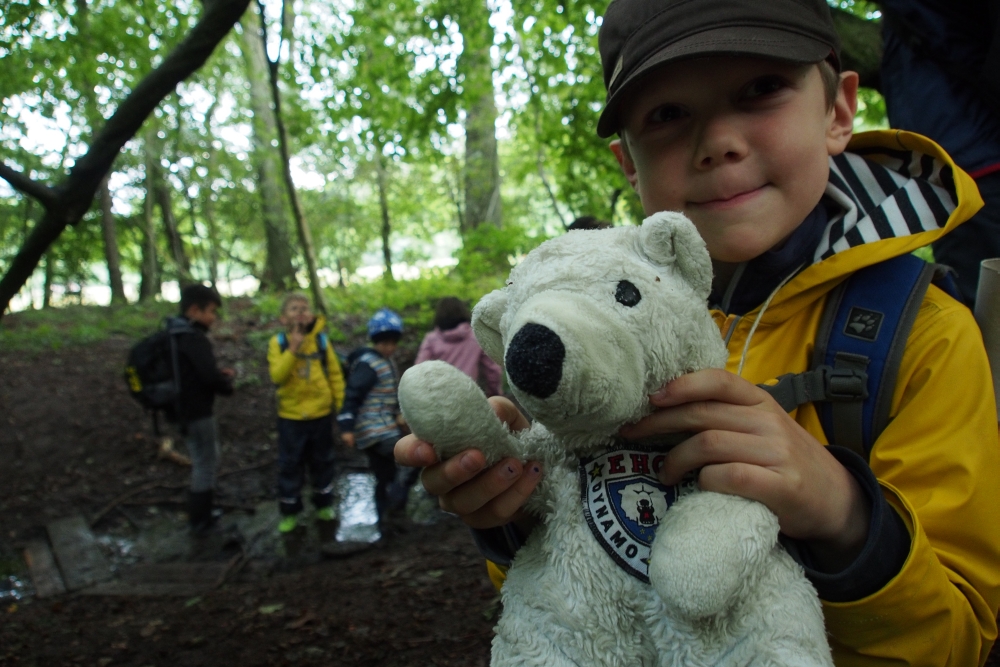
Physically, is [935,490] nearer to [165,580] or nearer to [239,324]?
[165,580]

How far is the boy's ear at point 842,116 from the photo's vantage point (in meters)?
1.41

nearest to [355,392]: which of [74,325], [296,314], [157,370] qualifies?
[296,314]

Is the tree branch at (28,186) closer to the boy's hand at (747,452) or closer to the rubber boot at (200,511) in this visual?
the boy's hand at (747,452)

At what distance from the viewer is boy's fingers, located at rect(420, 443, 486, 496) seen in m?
0.94

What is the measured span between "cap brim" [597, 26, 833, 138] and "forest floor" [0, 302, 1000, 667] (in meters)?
2.88

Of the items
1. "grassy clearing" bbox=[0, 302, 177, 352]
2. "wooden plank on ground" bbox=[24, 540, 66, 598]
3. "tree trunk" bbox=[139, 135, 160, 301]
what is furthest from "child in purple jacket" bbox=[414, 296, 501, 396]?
"tree trunk" bbox=[139, 135, 160, 301]

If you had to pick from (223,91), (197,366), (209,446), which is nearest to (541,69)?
(197,366)

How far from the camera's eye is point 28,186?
2.14 meters

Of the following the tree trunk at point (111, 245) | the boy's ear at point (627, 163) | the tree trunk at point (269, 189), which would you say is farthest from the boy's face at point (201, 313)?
the tree trunk at point (111, 245)

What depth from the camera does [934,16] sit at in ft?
6.57

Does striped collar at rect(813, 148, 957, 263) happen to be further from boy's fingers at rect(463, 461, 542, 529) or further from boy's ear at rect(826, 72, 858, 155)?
boy's fingers at rect(463, 461, 542, 529)

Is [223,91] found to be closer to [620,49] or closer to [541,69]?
[541,69]

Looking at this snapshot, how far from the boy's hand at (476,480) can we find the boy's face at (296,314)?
4827mm

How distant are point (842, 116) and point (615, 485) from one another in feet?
3.64
